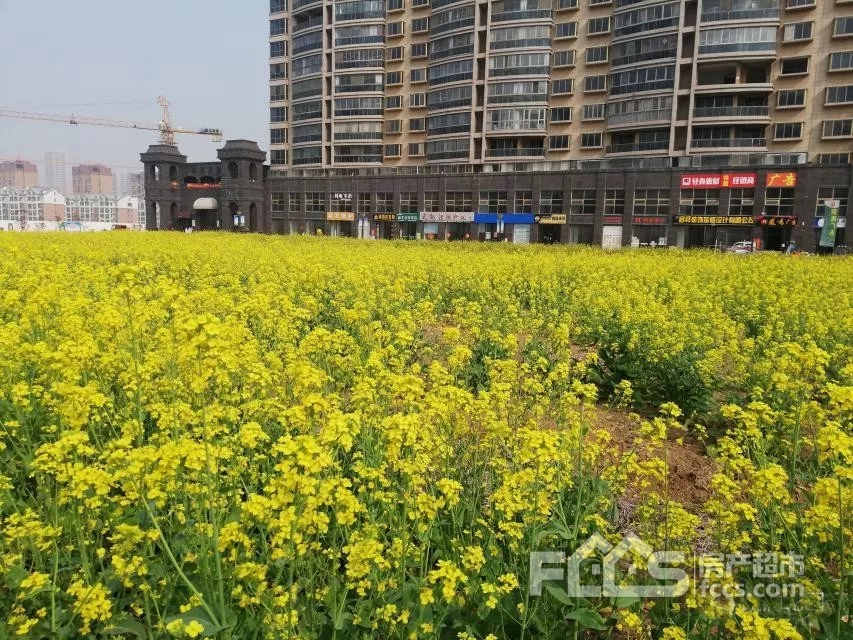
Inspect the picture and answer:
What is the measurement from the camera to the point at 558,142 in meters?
58.0

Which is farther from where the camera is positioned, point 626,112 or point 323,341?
point 626,112

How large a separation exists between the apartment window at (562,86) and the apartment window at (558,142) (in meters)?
4.45

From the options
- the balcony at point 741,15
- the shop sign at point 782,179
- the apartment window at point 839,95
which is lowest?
the shop sign at point 782,179

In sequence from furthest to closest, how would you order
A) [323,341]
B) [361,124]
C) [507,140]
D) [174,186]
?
[174,186], [361,124], [507,140], [323,341]

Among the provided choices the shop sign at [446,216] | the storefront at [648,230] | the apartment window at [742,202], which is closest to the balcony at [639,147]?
the storefront at [648,230]

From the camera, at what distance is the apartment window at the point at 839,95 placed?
45.6 meters

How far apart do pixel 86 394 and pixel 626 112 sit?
57399mm

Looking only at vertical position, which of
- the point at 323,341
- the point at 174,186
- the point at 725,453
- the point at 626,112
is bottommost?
the point at 725,453

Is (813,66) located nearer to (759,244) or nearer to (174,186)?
(759,244)

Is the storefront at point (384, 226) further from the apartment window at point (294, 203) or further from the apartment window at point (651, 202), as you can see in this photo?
the apartment window at point (651, 202)

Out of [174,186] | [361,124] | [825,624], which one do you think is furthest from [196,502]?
[174,186]

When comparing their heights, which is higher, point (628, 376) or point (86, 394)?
point (86, 394)

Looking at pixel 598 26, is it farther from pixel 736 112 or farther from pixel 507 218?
pixel 507 218

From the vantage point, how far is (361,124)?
69250 millimetres
